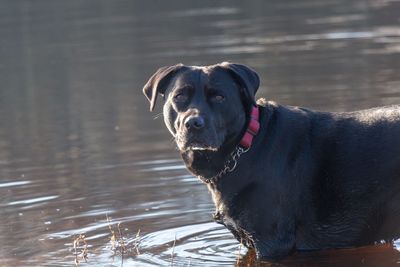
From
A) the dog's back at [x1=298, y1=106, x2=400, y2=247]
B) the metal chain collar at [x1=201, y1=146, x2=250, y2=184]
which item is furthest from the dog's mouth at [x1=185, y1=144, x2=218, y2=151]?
the dog's back at [x1=298, y1=106, x2=400, y2=247]

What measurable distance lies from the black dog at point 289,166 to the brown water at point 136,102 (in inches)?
18.7

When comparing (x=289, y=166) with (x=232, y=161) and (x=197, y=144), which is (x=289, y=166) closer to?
(x=232, y=161)

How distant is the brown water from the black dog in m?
0.48

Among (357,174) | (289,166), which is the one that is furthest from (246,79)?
(357,174)

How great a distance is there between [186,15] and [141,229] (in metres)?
23.0

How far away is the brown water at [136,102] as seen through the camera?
8.70 meters

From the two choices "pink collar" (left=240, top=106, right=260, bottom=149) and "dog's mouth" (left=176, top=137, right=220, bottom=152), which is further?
"pink collar" (left=240, top=106, right=260, bottom=149)

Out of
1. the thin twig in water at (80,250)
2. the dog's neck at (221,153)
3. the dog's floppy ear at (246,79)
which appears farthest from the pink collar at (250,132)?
the thin twig in water at (80,250)

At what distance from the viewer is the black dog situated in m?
7.23

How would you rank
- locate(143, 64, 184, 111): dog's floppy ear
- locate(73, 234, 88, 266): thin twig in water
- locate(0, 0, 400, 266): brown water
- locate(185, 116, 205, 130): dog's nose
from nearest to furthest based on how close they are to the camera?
locate(185, 116, 205, 130): dog's nose < locate(143, 64, 184, 111): dog's floppy ear < locate(73, 234, 88, 266): thin twig in water < locate(0, 0, 400, 266): brown water

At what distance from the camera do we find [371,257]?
7.94 metres

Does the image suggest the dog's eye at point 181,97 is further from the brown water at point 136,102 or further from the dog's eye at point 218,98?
the brown water at point 136,102

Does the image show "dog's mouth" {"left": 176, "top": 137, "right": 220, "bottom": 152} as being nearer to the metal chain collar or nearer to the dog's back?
the metal chain collar

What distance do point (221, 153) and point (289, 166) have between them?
534 mm
